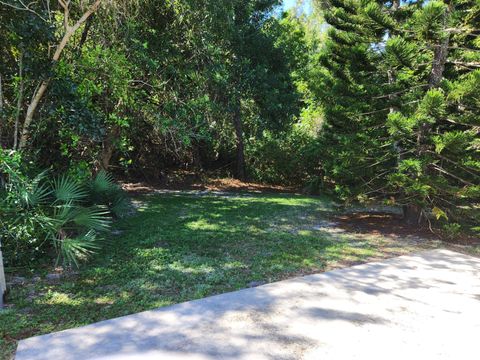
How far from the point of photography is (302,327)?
313 centimetres

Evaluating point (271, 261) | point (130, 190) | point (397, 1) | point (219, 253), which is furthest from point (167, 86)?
point (130, 190)

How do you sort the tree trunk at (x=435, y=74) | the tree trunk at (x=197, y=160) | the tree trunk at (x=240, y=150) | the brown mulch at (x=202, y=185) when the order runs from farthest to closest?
the tree trunk at (x=197, y=160)
the tree trunk at (x=240, y=150)
the brown mulch at (x=202, y=185)
the tree trunk at (x=435, y=74)

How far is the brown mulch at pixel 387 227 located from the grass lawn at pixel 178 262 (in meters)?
0.54

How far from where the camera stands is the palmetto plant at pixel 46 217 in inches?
161

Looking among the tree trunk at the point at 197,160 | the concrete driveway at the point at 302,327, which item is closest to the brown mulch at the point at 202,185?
the tree trunk at the point at 197,160

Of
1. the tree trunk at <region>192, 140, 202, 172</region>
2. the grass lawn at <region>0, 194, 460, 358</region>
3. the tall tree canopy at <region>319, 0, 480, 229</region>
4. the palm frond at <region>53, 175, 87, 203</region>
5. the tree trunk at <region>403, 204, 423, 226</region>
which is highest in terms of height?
the tall tree canopy at <region>319, 0, 480, 229</region>

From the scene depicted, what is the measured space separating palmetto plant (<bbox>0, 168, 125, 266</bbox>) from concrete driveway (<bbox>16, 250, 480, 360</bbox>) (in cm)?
157

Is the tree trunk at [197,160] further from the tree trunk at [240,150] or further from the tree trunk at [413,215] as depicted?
the tree trunk at [413,215]

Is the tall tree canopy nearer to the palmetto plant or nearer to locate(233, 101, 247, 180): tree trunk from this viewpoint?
the palmetto plant

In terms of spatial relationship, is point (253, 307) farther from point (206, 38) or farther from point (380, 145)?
point (206, 38)

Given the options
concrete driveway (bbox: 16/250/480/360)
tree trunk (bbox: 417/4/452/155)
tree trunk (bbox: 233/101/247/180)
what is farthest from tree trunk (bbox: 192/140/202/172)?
concrete driveway (bbox: 16/250/480/360)

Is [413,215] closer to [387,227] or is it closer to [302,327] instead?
[387,227]

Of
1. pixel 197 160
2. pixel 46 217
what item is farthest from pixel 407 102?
pixel 197 160

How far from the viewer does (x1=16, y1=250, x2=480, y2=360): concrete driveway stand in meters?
2.74
